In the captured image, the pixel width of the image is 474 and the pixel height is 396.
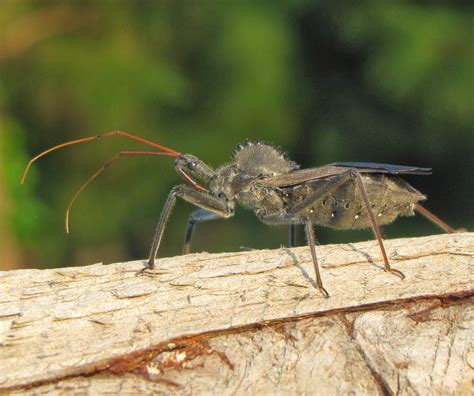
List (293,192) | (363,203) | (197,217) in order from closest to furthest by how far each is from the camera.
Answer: (363,203)
(293,192)
(197,217)

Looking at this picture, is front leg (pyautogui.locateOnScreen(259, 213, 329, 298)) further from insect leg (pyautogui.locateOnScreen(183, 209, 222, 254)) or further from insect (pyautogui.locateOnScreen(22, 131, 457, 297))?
insect leg (pyautogui.locateOnScreen(183, 209, 222, 254))

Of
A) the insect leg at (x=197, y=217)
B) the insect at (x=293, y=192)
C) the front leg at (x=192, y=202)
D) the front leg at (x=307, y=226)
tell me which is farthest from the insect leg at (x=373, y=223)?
the insect leg at (x=197, y=217)

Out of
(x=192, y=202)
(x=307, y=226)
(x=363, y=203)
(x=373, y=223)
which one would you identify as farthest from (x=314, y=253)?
(x=192, y=202)

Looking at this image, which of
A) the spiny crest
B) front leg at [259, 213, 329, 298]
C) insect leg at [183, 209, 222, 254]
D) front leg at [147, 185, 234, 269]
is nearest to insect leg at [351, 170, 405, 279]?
front leg at [259, 213, 329, 298]

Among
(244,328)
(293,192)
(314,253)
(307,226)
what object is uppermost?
(293,192)

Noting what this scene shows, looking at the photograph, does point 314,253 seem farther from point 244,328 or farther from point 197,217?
point 197,217

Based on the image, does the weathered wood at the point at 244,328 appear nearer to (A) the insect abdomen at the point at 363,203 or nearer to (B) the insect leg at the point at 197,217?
(A) the insect abdomen at the point at 363,203

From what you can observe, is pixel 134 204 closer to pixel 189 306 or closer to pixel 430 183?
pixel 430 183

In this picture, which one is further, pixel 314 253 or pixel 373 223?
pixel 373 223
